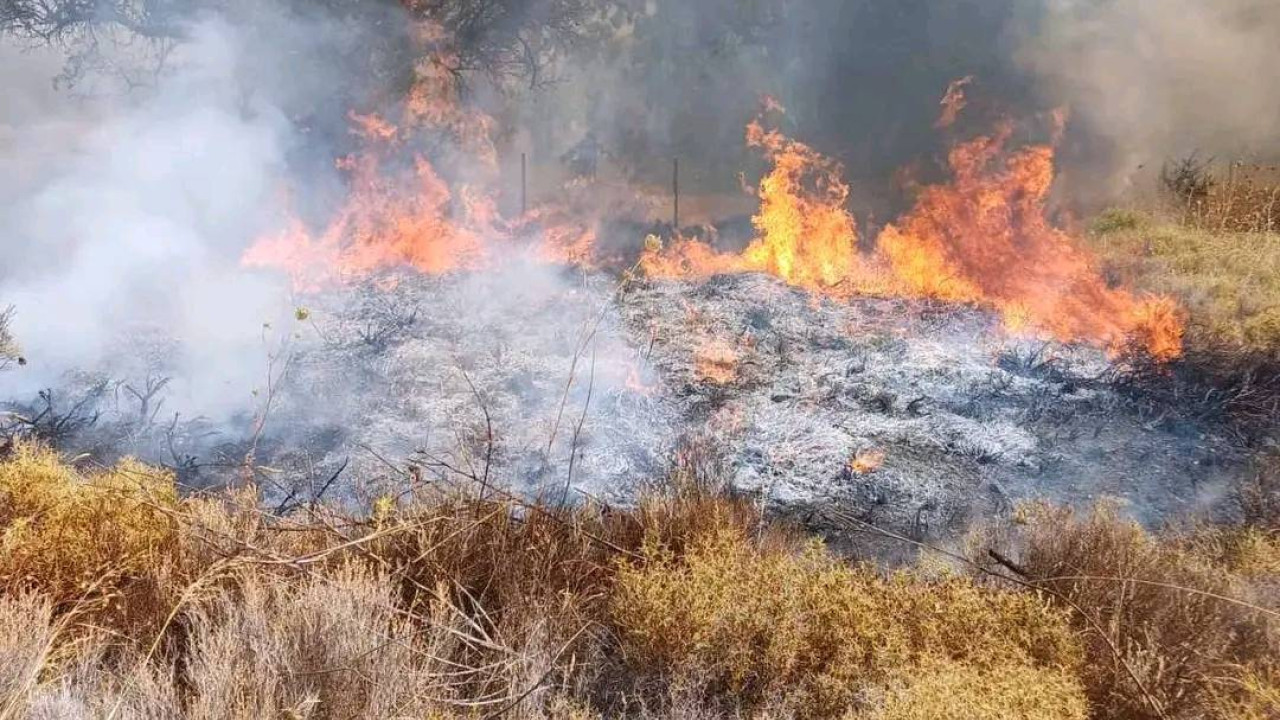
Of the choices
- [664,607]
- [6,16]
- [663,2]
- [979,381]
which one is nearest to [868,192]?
[663,2]

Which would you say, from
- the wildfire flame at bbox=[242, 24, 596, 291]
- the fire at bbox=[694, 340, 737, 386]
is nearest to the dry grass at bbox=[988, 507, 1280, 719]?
the fire at bbox=[694, 340, 737, 386]

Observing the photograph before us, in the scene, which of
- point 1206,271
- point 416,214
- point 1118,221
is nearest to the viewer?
point 1206,271

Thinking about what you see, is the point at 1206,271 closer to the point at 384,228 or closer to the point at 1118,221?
the point at 1118,221

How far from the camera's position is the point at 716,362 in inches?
284

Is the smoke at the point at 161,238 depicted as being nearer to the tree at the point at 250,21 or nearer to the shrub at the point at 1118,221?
the tree at the point at 250,21

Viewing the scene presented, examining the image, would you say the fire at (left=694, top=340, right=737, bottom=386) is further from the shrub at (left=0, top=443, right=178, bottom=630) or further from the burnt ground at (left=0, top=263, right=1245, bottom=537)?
the shrub at (left=0, top=443, right=178, bottom=630)

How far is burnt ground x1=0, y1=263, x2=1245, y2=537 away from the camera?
5.10 metres

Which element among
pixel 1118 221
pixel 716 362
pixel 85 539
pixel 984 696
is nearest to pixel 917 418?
pixel 716 362

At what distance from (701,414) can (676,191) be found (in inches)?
302

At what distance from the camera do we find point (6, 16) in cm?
1009

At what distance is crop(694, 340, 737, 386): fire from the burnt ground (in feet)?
0.08

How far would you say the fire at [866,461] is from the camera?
17.5 ft

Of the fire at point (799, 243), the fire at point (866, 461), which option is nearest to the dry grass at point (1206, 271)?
the fire at point (799, 243)

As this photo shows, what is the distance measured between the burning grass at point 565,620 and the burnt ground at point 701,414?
0.72 m
